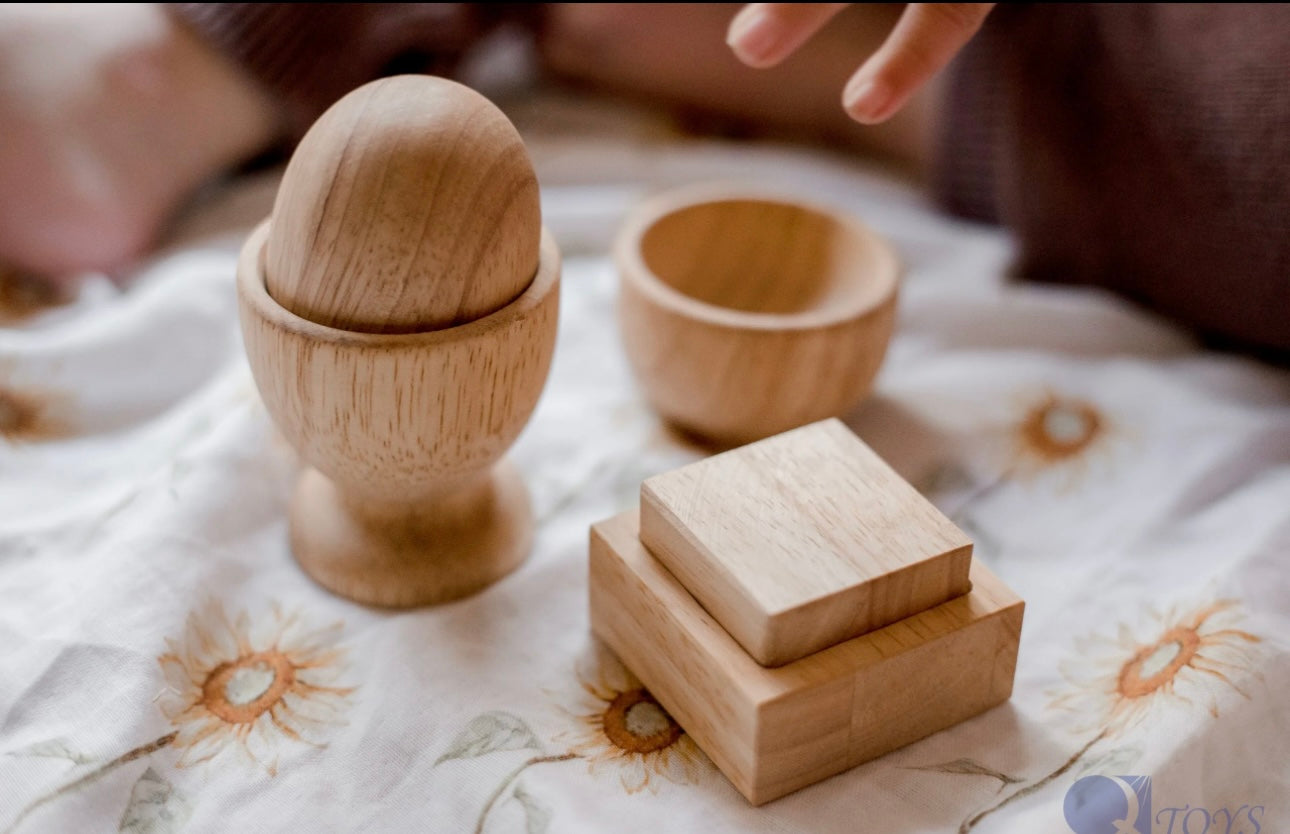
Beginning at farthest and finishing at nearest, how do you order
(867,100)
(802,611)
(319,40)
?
(319,40), (867,100), (802,611)

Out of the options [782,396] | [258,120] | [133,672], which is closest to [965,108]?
[782,396]

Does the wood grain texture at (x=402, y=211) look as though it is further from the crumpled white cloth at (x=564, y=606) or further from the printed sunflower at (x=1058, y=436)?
the printed sunflower at (x=1058, y=436)

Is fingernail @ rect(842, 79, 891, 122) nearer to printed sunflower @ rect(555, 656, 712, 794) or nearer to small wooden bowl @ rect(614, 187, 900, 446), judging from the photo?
small wooden bowl @ rect(614, 187, 900, 446)

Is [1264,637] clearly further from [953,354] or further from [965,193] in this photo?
[965,193]

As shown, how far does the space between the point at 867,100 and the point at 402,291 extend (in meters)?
0.23

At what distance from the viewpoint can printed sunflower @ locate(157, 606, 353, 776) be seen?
396mm

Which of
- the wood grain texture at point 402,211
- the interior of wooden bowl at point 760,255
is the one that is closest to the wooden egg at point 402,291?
the wood grain texture at point 402,211

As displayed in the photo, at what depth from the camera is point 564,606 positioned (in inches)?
17.7

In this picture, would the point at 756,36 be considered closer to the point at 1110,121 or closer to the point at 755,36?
the point at 755,36

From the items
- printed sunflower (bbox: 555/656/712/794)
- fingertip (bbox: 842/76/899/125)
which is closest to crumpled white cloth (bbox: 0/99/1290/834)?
printed sunflower (bbox: 555/656/712/794)

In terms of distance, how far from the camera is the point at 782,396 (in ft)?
1.59

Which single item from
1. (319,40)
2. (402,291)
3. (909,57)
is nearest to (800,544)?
(402,291)

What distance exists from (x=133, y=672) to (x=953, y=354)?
0.37m

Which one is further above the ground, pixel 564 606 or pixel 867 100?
pixel 867 100
